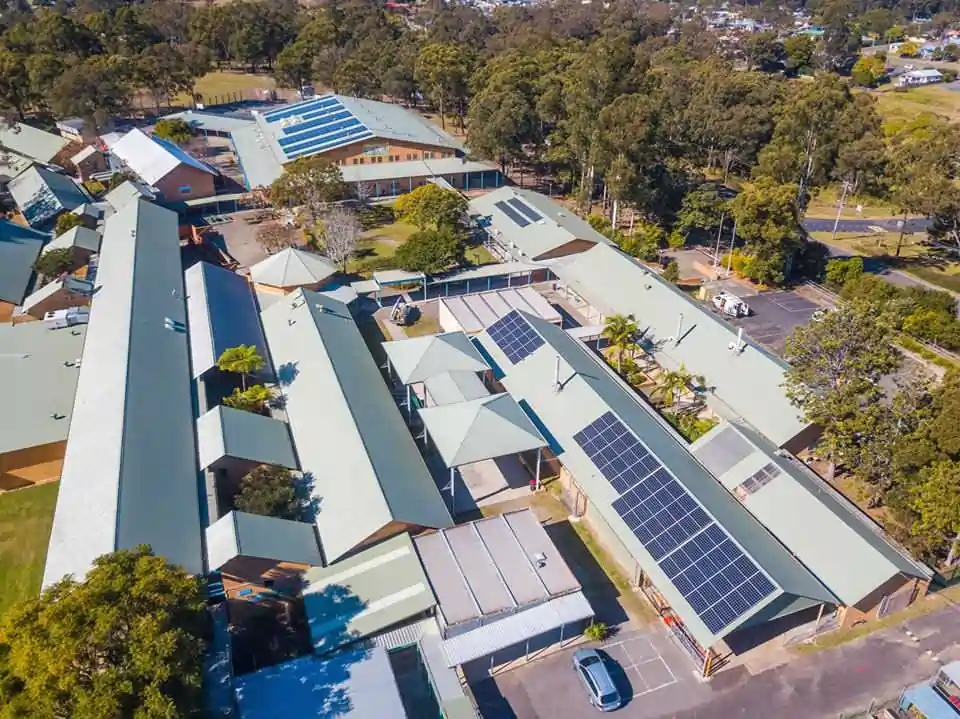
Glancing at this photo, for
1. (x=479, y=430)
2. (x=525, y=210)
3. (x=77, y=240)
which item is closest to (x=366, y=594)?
(x=479, y=430)

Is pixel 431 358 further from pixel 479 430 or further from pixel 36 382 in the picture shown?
pixel 36 382

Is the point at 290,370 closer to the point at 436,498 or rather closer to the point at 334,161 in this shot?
the point at 436,498

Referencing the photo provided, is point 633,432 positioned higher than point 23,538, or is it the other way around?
point 633,432

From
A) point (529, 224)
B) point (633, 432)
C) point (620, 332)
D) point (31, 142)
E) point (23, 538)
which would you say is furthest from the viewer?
point (31, 142)

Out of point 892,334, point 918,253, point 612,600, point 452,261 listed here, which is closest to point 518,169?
point 452,261

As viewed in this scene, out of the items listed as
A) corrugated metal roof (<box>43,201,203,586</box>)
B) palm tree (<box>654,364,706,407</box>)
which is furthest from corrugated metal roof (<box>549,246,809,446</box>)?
corrugated metal roof (<box>43,201,203,586</box>)

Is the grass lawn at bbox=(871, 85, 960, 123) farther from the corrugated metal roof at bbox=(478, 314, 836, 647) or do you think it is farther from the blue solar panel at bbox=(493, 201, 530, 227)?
the corrugated metal roof at bbox=(478, 314, 836, 647)
